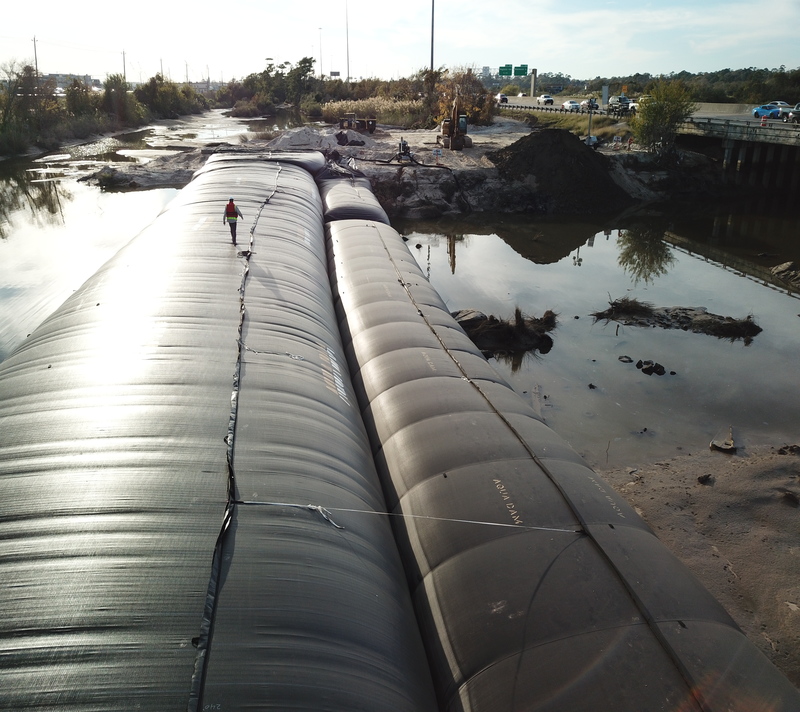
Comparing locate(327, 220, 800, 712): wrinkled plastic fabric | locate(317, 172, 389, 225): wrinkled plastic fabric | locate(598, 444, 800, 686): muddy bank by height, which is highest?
locate(317, 172, 389, 225): wrinkled plastic fabric

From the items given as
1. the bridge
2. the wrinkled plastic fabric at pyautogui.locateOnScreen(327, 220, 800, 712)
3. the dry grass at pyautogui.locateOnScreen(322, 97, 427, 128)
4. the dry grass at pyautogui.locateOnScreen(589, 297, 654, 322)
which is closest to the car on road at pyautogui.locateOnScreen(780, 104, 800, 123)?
the bridge

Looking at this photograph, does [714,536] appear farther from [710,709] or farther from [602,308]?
[602,308]

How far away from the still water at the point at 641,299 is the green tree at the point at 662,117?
19.9ft

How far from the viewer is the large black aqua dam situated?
3170mm

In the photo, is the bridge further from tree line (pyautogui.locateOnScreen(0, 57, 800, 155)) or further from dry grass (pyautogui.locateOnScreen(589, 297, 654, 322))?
dry grass (pyautogui.locateOnScreen(589, 297, 654, 322))

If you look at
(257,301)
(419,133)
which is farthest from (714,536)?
(419,133)

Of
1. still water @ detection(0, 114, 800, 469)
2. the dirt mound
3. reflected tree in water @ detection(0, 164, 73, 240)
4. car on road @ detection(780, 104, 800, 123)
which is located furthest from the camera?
car on road @ detection(780, 104, 800, 123)

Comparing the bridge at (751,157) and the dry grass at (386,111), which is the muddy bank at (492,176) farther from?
the dry grass at (386,111)

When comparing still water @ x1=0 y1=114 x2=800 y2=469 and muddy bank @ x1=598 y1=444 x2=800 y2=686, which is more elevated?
still water @ x1=0 y1=114 x2=800 y2=469

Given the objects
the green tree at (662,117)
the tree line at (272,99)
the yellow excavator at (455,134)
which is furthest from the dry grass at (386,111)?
the green tree at (662,117)

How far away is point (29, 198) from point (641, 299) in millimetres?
26927

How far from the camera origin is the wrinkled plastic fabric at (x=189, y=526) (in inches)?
120

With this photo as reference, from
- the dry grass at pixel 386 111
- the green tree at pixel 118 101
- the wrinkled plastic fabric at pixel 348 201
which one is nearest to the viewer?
the wrinkled plastic fabric at pixel 348 201

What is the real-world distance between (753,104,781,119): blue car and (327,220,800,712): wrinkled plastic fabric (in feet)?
149
